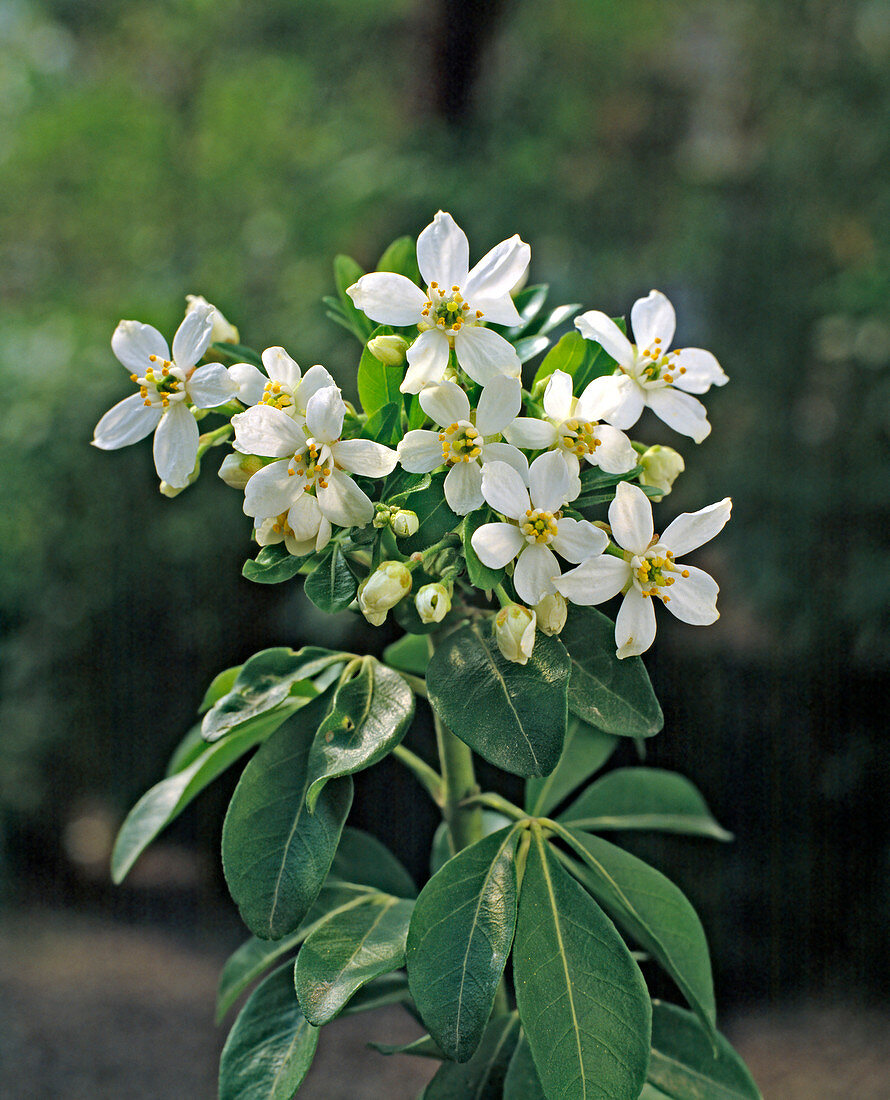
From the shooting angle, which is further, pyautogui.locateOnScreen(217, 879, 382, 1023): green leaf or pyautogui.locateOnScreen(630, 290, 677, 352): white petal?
pyautogui.locateOnScreen(217, 879, 382, 1023): green leaf

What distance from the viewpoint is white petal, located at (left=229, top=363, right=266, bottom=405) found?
1.78 ft

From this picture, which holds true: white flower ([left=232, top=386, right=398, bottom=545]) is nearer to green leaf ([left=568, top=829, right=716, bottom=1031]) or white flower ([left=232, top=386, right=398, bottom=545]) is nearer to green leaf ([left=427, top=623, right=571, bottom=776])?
green leaf ([left=427, top=623, right=571, bottom=776])

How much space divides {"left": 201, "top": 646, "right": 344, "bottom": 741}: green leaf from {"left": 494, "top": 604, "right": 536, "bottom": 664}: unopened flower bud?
0.51 ft

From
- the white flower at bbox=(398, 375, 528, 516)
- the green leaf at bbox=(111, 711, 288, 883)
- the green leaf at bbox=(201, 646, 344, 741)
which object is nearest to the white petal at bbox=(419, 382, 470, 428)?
the white flower at bbox=(398, 375, 528, 516)

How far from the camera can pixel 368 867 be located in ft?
2.85

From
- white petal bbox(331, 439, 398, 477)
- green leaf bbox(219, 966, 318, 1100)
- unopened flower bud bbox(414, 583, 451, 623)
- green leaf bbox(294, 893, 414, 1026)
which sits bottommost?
green leaf bbox(219, 966, 318, 1100)

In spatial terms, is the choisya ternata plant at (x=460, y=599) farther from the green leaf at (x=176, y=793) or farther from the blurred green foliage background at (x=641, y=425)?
the blurred green foliage background at (x=641, y=425)

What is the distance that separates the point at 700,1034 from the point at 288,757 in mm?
432

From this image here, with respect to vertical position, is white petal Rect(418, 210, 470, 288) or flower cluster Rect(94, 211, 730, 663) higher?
white petal Rect(418, 210, 470, 288)

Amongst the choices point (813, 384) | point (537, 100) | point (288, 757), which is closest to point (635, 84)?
point (537, 100)

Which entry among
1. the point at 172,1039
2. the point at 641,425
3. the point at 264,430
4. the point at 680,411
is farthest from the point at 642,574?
the point at 172,1039

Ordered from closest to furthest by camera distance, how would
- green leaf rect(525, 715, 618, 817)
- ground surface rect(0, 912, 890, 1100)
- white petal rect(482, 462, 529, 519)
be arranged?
white petal rect(482, 462, 529, 519) < green leaf rect(525, 715, 618, 817) < ground surface rect(0, 912, 890, 1100)

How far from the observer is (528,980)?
563mm

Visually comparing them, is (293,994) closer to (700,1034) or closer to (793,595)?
(700,1034)
